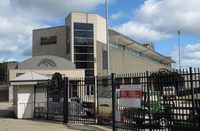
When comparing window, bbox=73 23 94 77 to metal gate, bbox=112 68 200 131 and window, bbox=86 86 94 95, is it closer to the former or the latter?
window, bbox=86 86 94 95

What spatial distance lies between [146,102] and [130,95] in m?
0.83

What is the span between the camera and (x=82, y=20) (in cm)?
7675

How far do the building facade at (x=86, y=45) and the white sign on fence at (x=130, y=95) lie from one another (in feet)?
192

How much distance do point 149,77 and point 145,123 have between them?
1634 millimetres

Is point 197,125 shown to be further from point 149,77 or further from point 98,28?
point 98,28

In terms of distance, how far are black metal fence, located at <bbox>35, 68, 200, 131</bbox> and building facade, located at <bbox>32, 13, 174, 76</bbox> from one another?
176 feet

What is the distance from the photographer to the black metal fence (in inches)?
466

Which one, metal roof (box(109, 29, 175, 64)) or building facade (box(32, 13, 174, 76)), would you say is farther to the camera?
metal roof (box(109, 29, 175, 64))

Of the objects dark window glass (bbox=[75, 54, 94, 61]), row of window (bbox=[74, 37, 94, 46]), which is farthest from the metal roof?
dark window glass (bbox=[75, 54, 94, 61])

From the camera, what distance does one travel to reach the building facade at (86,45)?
74.6 metres

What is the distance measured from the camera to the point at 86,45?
75.4m

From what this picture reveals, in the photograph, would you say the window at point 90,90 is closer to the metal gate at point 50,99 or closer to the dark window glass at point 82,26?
the metal gate at point 50,99

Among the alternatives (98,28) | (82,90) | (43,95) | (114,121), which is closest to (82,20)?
(98,28)

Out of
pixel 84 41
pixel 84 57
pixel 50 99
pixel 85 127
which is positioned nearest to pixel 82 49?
pixel 84 57
